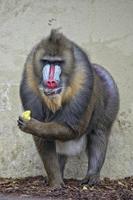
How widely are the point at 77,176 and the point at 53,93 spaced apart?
146cm

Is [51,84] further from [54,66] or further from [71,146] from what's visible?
[71,146]

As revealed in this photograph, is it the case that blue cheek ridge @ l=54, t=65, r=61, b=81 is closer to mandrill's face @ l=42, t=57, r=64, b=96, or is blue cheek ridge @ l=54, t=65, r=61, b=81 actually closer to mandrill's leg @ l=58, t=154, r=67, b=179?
mandrill's face @ l=42, t=57, r=64, b=96

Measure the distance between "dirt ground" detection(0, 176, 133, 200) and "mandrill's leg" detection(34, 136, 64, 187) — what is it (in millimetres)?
82

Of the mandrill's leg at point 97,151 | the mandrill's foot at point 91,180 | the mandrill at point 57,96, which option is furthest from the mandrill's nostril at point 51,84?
the mandrill's foot at point 91,180

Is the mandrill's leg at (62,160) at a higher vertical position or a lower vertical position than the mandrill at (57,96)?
lower

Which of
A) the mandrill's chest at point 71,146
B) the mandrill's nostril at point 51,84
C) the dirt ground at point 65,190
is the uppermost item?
the mandrill's nostril at point 51,84

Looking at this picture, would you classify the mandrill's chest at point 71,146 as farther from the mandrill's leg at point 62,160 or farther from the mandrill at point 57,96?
the mandrill's leg at point 62,160

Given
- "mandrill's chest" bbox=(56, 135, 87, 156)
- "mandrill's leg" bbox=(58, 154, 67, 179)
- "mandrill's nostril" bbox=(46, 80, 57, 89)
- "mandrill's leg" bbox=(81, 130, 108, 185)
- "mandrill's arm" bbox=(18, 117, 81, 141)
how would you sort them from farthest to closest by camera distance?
"mandrill's leg" bbox=(58, 154, 67, 179) → "mandrill's leg" bbox=(81, 130, 108, 185) → "mandrill's chest" bbox=(56, 135, 87, 156) → "mandrill's arm" bbox=(18, 117, 81, 141) → "mandrill's nostril" bbox=(46, 80, 57, 89)

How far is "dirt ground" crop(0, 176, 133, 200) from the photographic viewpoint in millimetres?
5949

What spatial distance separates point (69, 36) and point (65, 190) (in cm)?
162

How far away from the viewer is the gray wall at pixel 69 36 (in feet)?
23.3

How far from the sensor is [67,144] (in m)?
6.61

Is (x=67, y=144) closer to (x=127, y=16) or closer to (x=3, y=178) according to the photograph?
(x=3, y=178)

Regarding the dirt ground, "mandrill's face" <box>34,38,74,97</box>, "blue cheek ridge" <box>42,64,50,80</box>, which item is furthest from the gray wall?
"blue cheek ridge" <box>42,64,50,80</box>
